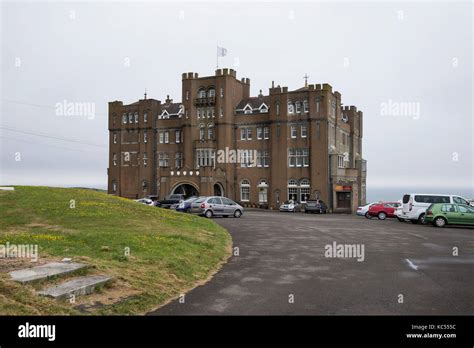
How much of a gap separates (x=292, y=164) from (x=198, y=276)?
1975 inches

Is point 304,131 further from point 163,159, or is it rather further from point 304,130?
point 163,159

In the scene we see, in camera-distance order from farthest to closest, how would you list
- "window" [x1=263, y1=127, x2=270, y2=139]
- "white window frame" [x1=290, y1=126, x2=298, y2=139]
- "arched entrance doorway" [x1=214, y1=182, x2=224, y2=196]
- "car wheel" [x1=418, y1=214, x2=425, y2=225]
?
"window" [x1=263, y1=127, x2=270, y2=139], "arched entrance doorway" [x1=214, y1=182, x2=224, y2=196], "white window frame" [x1=290, y1=126, x2=298, y2=139], "car wheel" [x1=418, y1=214, x2=425, y2=225]

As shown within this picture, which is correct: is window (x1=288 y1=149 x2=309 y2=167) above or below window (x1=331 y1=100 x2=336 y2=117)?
below

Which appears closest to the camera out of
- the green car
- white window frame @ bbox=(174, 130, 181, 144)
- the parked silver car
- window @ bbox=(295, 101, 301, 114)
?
the green car

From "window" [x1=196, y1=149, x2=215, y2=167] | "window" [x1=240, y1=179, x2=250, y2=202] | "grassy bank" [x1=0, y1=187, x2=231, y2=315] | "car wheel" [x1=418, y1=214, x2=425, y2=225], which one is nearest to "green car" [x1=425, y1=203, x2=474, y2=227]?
"car wheel" [x1=418, y1=214, x2=425, y2=225]

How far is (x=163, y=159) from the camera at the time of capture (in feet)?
233

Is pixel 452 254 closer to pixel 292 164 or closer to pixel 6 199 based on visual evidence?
pixel 6 199

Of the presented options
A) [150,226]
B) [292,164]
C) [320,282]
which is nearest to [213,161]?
[292,164]

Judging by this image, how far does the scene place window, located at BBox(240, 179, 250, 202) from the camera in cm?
6397

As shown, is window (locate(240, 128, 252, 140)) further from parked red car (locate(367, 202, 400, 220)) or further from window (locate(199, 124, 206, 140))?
parked red car (locate(367, 202, 400, 220))

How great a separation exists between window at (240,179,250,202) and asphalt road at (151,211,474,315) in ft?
146

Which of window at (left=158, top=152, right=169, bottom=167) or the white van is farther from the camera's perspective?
window at (left=158, top=152, right=169, bottom=167)

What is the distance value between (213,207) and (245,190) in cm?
3015

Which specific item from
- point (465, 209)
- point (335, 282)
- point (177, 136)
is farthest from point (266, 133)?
point (335, 282)
